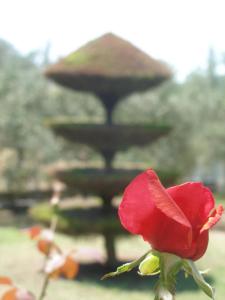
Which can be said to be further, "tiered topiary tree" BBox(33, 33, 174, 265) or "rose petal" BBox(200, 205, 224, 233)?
"tiered topiary tree" BBox(33, 33, 174, 265)

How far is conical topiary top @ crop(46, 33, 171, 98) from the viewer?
28.3 feet

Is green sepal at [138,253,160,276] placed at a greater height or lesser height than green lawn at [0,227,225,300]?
greater

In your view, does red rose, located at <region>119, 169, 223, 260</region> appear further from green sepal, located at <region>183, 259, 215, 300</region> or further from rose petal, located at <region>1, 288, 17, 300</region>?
rose petal, located at <region>1, 288, 17, 300</region>

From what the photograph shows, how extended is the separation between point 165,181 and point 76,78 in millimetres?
1831

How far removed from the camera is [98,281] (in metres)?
8.34

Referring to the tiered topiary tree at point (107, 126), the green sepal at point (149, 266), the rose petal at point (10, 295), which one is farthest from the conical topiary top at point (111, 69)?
the green sepal at point (149, 266)

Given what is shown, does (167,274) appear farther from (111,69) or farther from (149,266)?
(111,69)

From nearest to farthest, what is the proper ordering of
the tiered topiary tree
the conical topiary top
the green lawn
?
the green lawn → the tiered topiary tree → the conical topiary top

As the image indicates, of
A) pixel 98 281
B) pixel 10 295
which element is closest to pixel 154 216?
pixel 10 295

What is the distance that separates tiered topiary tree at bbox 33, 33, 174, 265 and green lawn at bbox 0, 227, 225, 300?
1.32 ft

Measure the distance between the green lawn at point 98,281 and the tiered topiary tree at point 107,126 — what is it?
15.8 inches

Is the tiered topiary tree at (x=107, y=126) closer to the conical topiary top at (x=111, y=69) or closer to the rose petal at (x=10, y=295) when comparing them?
the conical topiary top at (x=111, y=69)

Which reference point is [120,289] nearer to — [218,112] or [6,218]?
[6,218]

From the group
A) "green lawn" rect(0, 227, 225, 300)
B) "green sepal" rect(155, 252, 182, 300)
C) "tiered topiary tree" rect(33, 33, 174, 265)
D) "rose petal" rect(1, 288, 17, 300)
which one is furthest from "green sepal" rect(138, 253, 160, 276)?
"tiered topiary tree" rect(33, 33, 174, 265)
